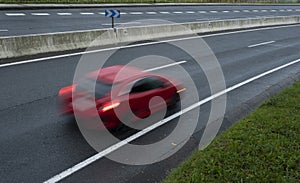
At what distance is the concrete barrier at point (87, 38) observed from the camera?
1338cm

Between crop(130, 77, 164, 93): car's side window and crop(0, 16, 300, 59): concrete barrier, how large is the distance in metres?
7.59

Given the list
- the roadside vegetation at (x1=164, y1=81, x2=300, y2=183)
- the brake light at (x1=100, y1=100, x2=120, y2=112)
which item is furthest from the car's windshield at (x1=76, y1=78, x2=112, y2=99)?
the roadside vegetation at (x1=164, y1=81, x2=300, y2=183)

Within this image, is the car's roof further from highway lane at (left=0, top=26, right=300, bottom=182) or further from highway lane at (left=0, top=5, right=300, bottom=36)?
highway lane at (left=0, top=5, right=300, bottom=36)

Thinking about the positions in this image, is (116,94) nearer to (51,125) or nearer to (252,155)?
(51,125)

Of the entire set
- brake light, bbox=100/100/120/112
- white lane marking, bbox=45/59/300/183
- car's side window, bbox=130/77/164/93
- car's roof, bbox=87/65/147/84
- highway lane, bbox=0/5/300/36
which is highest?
highway lane, bbox=0/5/300/36

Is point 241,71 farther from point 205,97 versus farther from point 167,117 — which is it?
point 167,117

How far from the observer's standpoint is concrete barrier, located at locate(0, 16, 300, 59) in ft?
43.9

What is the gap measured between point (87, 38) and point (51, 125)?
9190 millimetres

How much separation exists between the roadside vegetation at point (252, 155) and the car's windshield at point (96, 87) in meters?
2.54

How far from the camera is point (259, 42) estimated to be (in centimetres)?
2225

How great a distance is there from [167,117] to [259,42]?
15.9 m

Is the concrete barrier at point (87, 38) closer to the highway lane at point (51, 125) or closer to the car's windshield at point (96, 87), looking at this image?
the highway lane at point (51, 125)

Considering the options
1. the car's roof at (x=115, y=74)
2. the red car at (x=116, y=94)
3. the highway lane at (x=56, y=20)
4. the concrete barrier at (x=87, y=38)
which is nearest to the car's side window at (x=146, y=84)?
the red car at (x=116, y=94)

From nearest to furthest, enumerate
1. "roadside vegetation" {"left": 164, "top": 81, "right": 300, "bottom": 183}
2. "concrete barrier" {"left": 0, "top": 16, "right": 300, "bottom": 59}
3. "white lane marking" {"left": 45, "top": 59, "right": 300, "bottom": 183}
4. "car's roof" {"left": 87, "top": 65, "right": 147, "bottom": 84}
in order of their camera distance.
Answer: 1. "roadside vegetation" {"left": 164, "top": 81, "right": 300, "bottom": 183}
2. "white lane marking" {"left": 45, "top": 59, "right": 300, "bottom": 183}
3. "car's roof" {"left": 87, "top": 65, "right": 147, "bottom": 84}
4. "concrete barrier" {"left": 0, "top": 16, "right": 300, "bottom": 59}
